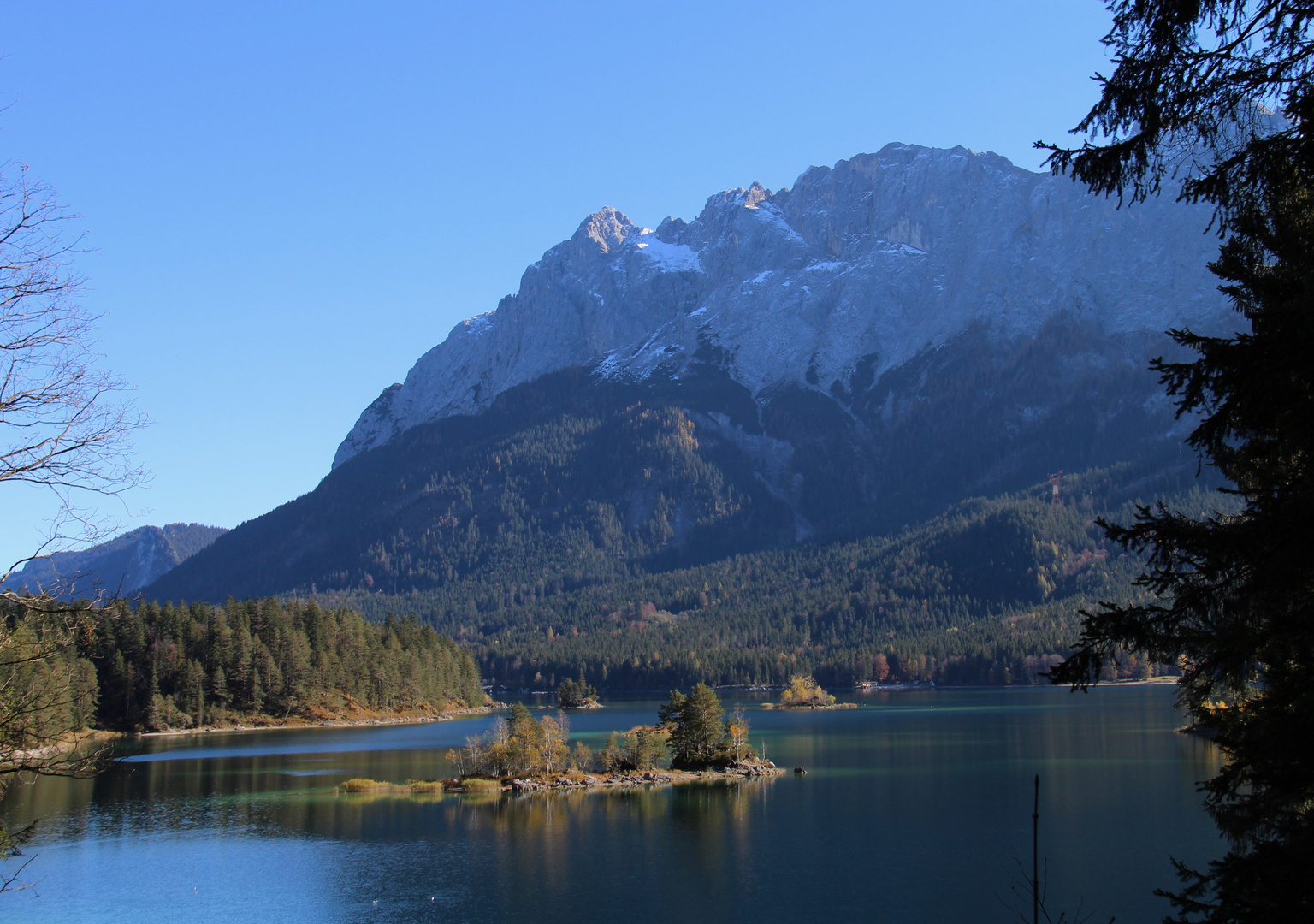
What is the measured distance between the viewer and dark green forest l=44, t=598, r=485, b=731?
11569 cm

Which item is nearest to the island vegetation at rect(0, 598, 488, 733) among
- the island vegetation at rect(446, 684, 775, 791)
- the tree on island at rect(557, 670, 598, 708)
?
the tree on island at rect(557, 670, 598, 708)

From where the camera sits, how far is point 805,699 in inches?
6850

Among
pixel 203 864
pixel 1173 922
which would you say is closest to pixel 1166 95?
pixel 1173 922

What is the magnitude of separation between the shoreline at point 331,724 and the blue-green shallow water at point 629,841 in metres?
24.0

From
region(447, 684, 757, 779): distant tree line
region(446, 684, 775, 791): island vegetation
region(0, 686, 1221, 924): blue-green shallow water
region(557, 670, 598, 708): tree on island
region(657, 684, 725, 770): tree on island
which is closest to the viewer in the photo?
region(0, 686, 1221, 924): blue-green shallow water

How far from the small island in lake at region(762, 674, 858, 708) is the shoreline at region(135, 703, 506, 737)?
49.3m

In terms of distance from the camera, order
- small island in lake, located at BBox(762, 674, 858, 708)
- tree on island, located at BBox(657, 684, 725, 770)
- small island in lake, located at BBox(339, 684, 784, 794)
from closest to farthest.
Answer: small island in lake, located at BBox(339, 684, 784, 794) → tree on island, located at BBox(657, 684, 725, 770) → small island in lake, located at BBox(762, 674, 858, 708)

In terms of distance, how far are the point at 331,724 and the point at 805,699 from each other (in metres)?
78.8

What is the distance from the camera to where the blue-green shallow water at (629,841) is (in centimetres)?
4428

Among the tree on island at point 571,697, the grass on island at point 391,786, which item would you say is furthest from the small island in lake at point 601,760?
the tree on island at point 571,697

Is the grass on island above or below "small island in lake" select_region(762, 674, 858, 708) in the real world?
above

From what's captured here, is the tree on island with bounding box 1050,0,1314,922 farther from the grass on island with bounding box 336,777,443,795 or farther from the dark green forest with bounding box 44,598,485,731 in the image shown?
the dark green forest with bounding box 44,598,485,731

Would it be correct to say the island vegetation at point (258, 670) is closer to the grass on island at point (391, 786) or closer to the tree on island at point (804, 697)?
the grass on island at point (391, 786)

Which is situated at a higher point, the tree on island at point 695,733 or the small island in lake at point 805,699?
the tree on island at point 695,733
